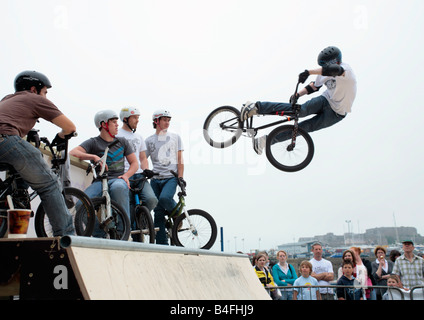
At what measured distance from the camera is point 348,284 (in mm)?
7125

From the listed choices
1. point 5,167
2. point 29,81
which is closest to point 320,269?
point 5,167

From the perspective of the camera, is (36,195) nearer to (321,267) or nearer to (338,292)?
(338,292)

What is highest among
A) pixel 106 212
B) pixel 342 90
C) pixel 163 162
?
pixel 342 90

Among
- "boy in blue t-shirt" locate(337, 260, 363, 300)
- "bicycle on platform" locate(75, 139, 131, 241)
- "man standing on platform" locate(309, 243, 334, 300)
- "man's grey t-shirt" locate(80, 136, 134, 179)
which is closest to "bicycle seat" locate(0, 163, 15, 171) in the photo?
"bicycle on platform" locate(75, 139, 131, 241)

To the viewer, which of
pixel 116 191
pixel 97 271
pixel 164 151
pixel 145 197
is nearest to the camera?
pixel 97 271

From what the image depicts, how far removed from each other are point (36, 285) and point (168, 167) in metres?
3.86

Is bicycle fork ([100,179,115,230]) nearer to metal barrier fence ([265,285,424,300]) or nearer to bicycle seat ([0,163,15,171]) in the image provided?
bicycle seat ([0,163,15,171])

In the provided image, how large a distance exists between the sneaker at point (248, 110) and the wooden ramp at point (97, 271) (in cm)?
365

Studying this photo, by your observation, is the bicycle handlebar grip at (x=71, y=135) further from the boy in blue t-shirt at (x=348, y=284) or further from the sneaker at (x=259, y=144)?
the boy in blue t-shirt at (x=348, y=284)

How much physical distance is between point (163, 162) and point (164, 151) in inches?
7.1

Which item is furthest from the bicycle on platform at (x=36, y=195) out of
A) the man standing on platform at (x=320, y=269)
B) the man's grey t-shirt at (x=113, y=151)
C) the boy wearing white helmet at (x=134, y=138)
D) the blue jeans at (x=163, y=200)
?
the man standing on platform at (x=320, y=269)

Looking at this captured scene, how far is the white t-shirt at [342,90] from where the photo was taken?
6395mm

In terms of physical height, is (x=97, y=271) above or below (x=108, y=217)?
below
